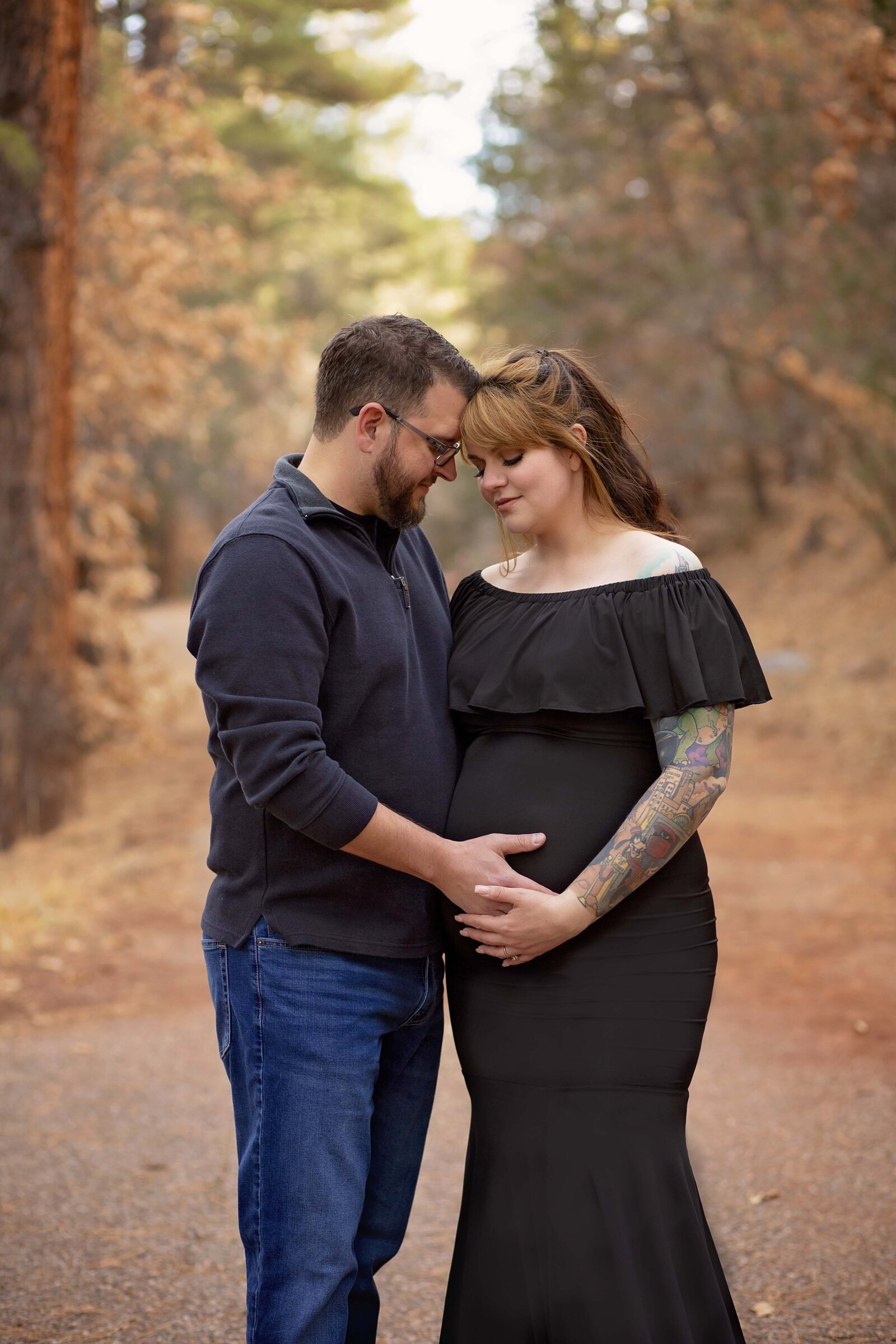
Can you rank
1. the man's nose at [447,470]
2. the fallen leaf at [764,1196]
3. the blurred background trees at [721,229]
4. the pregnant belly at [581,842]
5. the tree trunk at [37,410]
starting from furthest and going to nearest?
the blurred background trees at [721,229] → the tree trunk at [37,410] → the fallen leaf at [764,1196] → the man's nose at [447,470] → the pregnant belly at [581,842]

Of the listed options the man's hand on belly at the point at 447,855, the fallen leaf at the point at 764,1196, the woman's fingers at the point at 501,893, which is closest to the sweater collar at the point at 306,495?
the man's hand on belly at the point at 447,855

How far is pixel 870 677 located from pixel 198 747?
290 inches

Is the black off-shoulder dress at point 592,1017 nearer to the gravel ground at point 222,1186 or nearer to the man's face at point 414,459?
the man's face at point 414,459

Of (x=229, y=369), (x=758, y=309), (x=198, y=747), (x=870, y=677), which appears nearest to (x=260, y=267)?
(x=229, y=369)

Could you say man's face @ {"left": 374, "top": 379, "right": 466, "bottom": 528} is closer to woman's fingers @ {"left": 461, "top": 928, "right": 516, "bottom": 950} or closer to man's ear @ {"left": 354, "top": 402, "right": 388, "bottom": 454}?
man's ear @ {"left": 354, "top": 402, "right": 388, "bottom": 454}

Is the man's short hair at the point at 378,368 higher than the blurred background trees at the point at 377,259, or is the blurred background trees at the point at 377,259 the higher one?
the man's short hair at the point at 378,368

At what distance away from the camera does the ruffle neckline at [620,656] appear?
2.37 metres

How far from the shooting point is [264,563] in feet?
7.21

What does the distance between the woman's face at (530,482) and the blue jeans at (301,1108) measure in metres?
0.96

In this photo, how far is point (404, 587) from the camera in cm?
254

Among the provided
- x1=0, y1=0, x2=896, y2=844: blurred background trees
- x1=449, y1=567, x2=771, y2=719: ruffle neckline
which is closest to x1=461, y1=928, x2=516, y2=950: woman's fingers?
x1=449, y1=567, x2=771, y2=719: ruffle neckline

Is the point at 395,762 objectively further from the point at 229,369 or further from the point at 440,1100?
the point at 229,369

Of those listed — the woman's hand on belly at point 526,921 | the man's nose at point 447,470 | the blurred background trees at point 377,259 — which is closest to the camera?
the woman's hand on belly at point 526,921

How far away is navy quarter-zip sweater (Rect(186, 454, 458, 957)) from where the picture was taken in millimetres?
2146
